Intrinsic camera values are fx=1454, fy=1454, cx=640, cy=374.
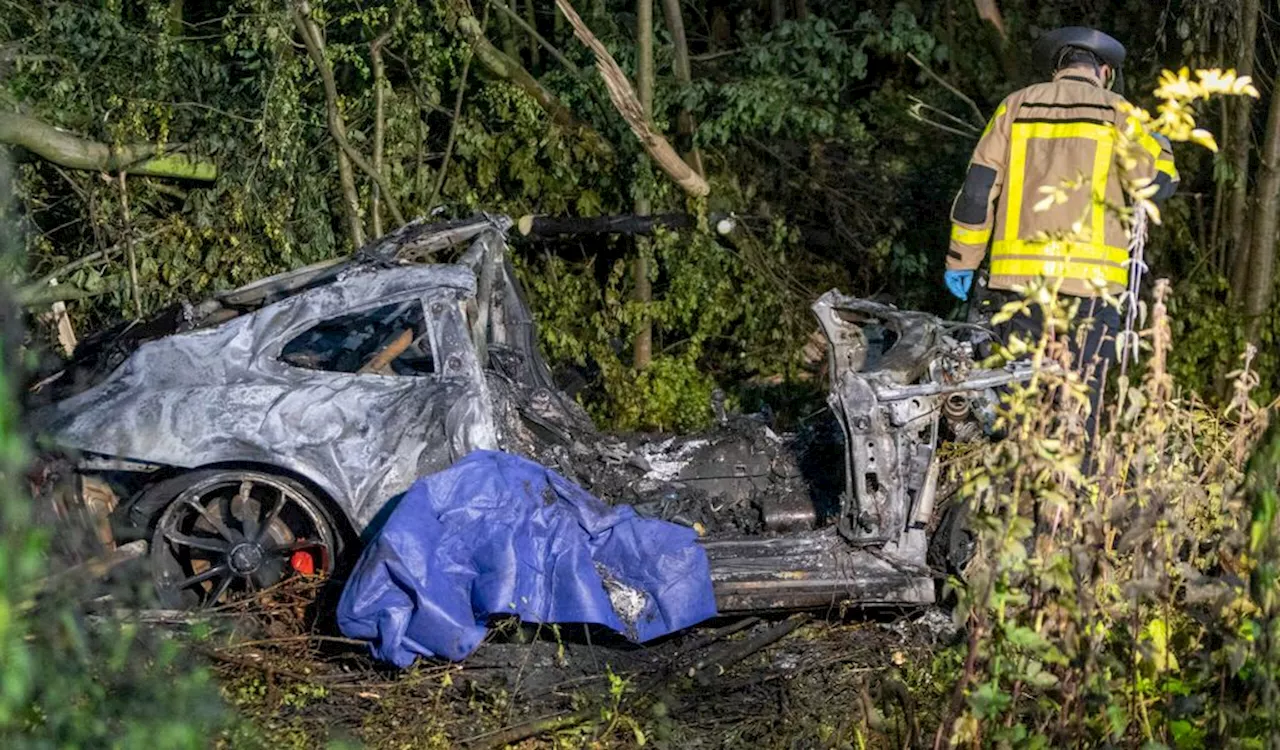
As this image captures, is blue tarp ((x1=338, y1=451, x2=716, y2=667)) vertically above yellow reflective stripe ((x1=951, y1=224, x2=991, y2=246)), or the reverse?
yellow reflective stripe ((x1=951, y1=224, x2=991, y2=246))

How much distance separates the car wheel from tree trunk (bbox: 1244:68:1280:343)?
578 cm

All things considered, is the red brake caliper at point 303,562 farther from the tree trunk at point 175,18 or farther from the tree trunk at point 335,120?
the tree trunk at point 175,18

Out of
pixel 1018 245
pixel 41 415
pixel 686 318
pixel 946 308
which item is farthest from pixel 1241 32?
pixel 41 415

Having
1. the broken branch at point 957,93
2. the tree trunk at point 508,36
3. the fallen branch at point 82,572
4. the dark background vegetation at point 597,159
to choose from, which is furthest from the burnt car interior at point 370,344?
the broken branch at point 957,93

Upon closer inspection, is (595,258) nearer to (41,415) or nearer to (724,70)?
(724,70)

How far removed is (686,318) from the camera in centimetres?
929

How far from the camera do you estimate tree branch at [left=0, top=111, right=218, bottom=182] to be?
8414 millimetres

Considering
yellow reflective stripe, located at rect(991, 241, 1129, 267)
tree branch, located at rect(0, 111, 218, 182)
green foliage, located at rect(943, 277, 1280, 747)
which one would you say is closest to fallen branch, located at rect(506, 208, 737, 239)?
tree branch, located at rect(0, 111, 218, 182)

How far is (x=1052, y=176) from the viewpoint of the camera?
6383mm

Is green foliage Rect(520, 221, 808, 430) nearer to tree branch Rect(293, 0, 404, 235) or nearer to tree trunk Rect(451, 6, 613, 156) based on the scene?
tree trunk Rect(451, 6, 613, 156)

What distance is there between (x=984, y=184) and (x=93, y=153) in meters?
5.29

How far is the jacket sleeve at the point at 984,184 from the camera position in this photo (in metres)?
6.52

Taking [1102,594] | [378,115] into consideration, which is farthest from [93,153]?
[1102,594]

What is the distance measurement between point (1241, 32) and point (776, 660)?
5.20 meters
